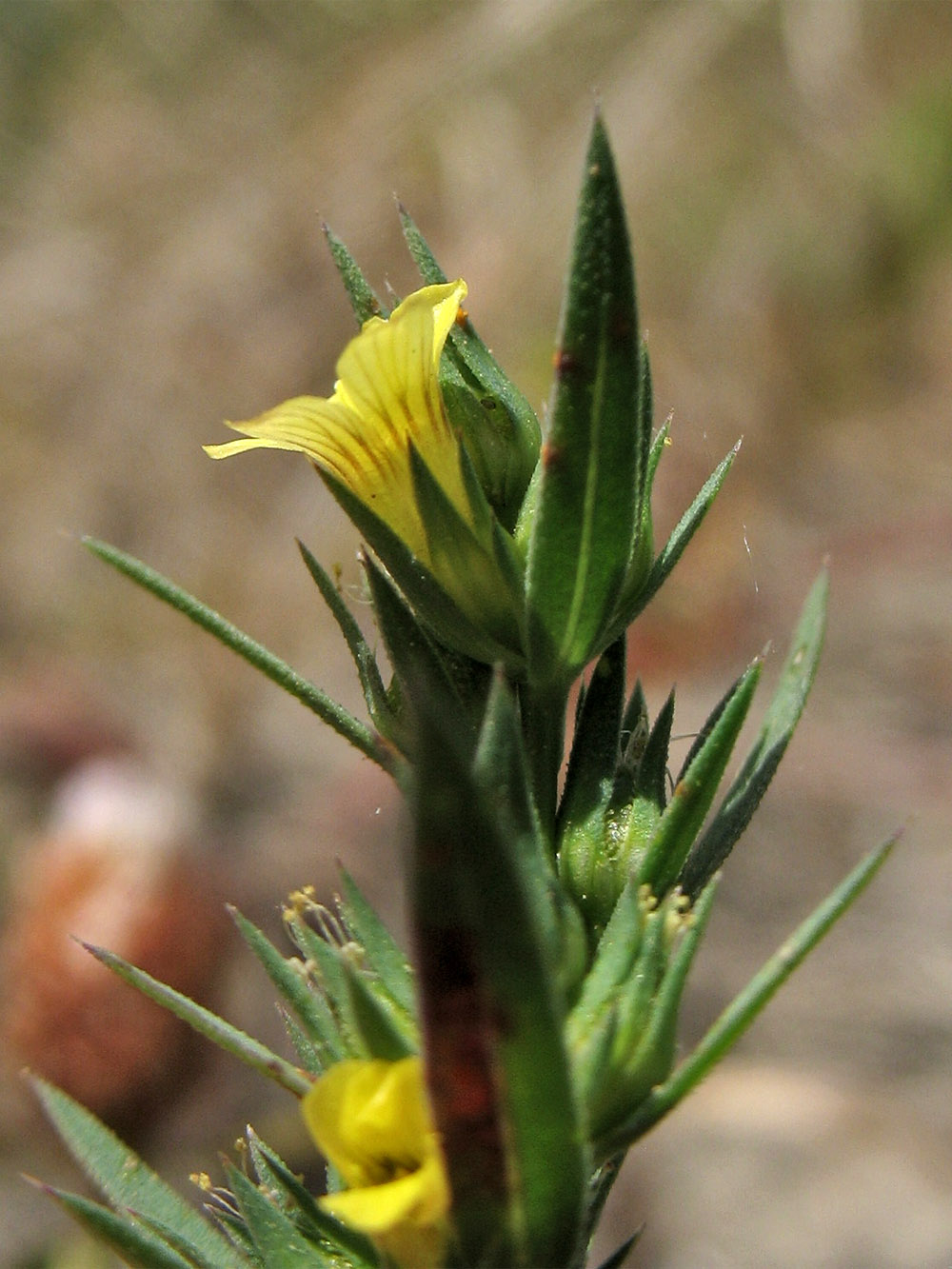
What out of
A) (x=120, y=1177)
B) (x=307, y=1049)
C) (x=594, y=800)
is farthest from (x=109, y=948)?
(x=594, y=800)

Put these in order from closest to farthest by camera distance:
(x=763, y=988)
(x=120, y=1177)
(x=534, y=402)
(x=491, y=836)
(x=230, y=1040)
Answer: (x=491, y=836), (x=763, y=988), (x=230, y=1040), (x=120, y=1177), (x=534, y=402)

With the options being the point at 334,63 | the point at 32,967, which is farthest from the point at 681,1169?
the point at 334,63

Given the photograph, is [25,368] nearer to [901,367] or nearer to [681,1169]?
[901,367]

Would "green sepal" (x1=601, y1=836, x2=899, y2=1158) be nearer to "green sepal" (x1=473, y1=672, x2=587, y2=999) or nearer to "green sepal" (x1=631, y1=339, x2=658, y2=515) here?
"green sepal" (x1=473, y1=672, x2=587, y2=999)

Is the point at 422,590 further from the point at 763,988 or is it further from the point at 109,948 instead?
the point at 109,948

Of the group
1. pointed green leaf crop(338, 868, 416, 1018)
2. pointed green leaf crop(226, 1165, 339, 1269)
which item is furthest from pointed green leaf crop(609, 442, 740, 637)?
pointed green leaf crop(226, 1165, 339, 1269)

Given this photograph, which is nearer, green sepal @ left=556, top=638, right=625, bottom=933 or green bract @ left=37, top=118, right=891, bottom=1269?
green bract @ left=37, top=118, right=891, bottom=1269

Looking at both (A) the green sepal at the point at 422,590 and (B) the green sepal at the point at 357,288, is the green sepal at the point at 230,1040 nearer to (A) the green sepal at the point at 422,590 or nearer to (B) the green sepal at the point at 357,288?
(A) the green sepal at the point at 422,590
